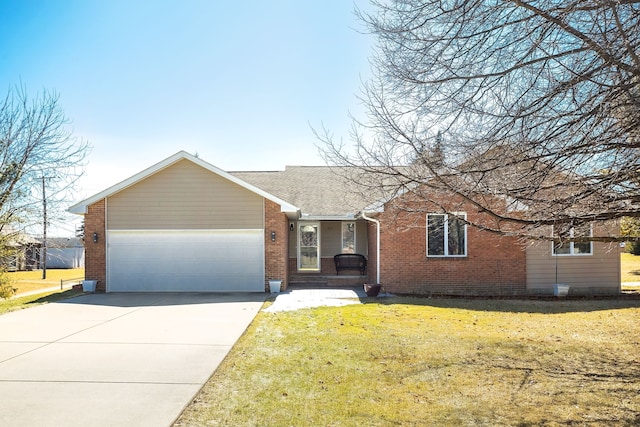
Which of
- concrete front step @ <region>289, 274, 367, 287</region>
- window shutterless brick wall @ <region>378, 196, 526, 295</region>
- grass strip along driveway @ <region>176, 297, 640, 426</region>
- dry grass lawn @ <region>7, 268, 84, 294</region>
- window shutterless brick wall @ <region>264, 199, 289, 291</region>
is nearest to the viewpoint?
grass strip along driveway @ <region>176, 297, 640, 426</region>

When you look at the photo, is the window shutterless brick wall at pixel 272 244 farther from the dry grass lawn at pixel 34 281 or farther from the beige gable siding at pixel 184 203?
the dry grass lawn at pixel 34 281

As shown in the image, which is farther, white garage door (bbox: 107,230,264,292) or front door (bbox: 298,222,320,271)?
front door (bbox: 298,222,320,271)

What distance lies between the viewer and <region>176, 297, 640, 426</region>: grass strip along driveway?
14.9 ft

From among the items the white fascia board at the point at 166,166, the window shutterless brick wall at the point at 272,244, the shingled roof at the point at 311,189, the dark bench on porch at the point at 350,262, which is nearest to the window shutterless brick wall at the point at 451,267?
the shingled roof at the point at 311,189

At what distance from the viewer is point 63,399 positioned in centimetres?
494

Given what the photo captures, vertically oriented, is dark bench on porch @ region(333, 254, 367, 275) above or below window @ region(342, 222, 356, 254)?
below

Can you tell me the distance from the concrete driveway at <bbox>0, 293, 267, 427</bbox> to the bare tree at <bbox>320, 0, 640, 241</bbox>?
3684 mm

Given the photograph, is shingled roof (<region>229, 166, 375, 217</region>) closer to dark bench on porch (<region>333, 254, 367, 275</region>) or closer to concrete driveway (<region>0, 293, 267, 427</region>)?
dark bench on porch (<region>333, 254, 367, 275</region>)

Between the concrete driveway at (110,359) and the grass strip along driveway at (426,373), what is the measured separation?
477 mm

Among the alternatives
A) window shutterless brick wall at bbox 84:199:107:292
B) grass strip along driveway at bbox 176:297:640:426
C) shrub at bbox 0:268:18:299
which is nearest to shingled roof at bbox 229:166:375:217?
window shutterless brick wall at bbox 84:199:107:292

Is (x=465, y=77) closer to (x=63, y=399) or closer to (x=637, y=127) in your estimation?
(x=637, y=127)

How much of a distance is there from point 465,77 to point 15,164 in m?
15.4

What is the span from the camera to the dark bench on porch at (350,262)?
17.9 m

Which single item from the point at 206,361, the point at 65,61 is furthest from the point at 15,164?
the point at 206,361
